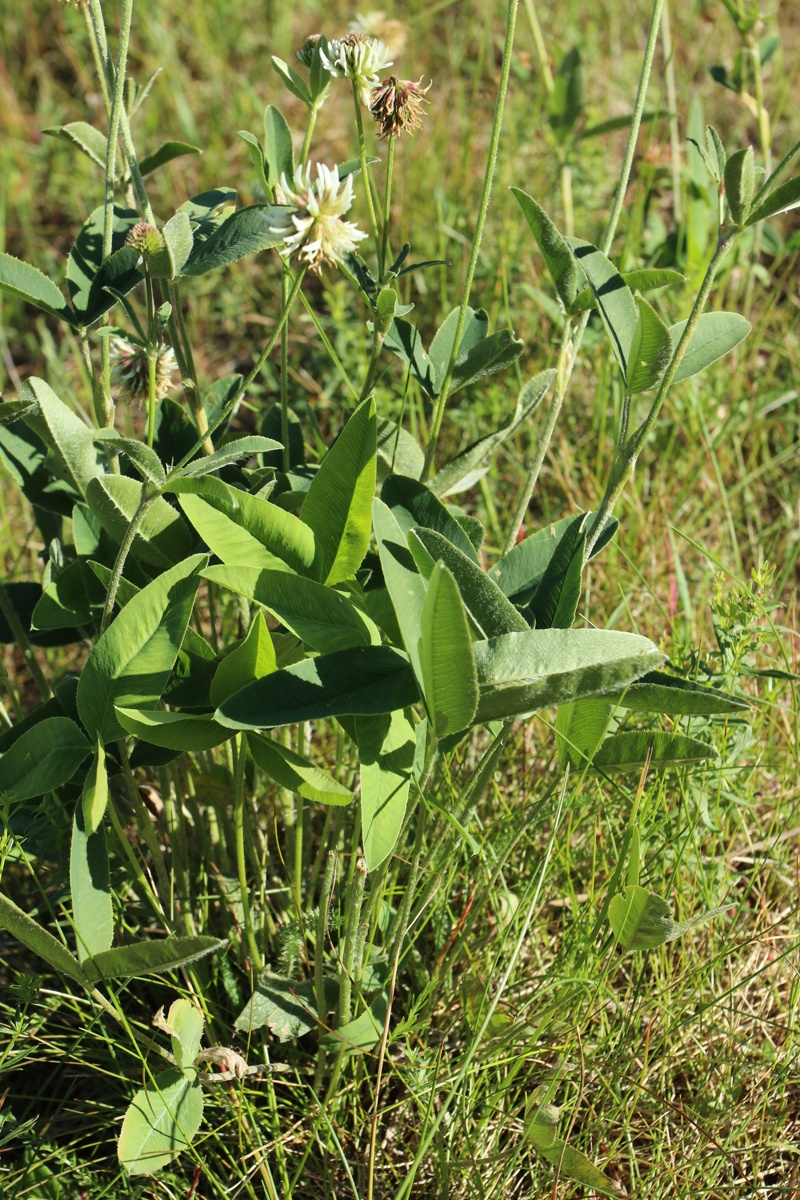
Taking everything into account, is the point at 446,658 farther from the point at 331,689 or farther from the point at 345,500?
the point at 345,500

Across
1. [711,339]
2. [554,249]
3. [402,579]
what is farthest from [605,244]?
[402,579]

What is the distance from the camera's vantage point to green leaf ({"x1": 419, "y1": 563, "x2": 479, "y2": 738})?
749 mm

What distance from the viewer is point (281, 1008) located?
1.15 metres

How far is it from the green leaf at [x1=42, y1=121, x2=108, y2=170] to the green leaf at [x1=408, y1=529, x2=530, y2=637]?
62 cm

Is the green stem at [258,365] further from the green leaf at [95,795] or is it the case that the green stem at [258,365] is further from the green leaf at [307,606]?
the green leaf at [95,795]

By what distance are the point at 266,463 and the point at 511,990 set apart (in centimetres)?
68

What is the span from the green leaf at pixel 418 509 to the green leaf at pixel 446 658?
24 cm

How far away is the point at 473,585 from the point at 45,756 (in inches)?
16.3

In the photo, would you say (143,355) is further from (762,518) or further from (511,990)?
(762,518)

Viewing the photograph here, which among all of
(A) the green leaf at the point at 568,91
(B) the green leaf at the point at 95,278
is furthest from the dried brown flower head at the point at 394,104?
(A) the green leaf at the point at 568,91

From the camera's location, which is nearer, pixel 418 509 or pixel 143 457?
pixel 143 457

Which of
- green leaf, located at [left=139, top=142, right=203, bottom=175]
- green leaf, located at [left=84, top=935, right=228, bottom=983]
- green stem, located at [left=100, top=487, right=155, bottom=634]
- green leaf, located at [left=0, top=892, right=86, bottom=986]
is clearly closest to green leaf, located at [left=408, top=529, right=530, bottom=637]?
green stem, located at [left=100, top=487, right=155, bottom=634]

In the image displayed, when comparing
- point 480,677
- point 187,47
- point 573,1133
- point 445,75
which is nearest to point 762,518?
point 573,1133

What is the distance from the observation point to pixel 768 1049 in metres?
1.23
